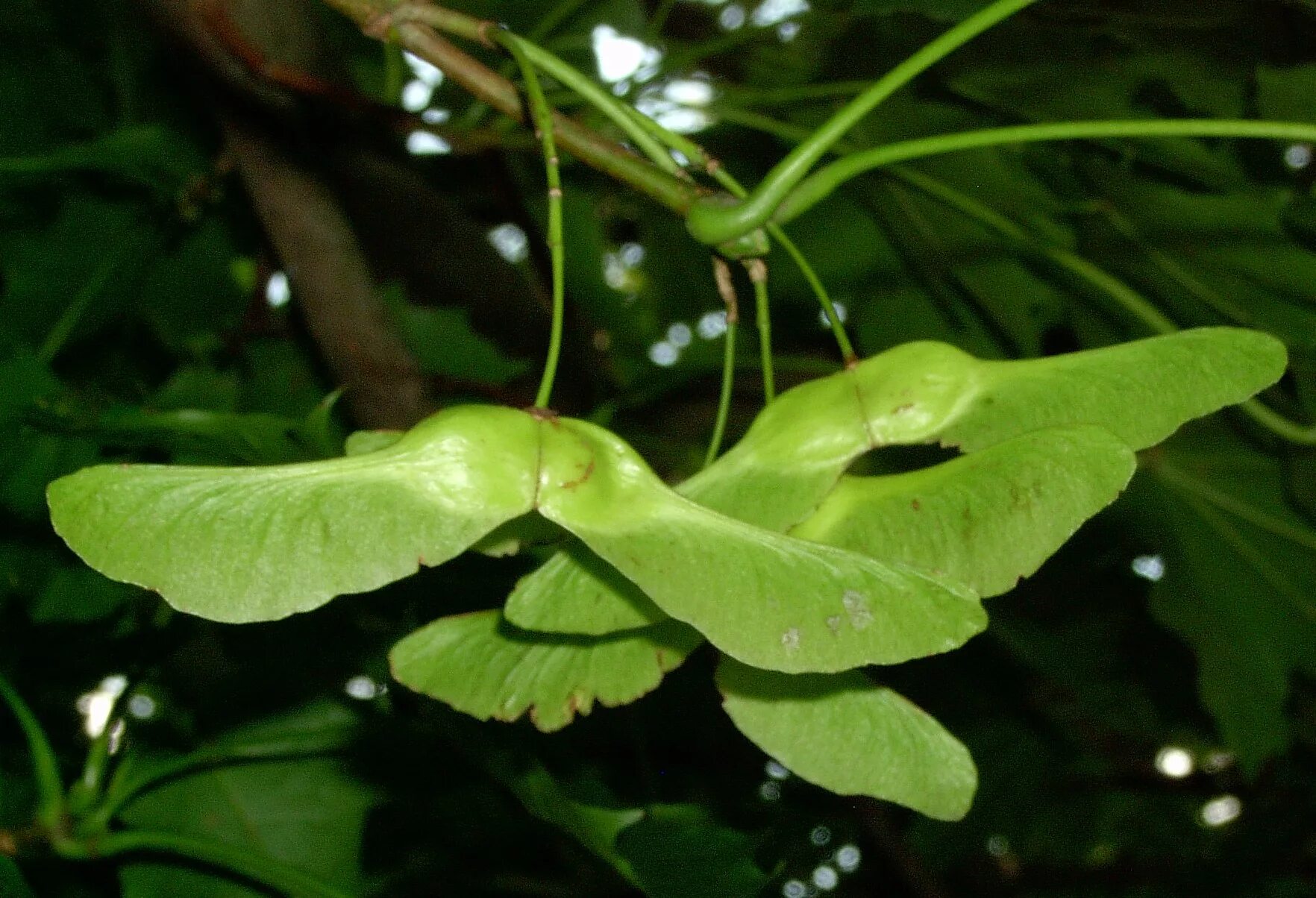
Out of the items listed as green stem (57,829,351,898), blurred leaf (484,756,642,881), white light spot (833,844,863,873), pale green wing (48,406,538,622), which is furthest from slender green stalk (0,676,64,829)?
white light spot (833,844,863,873)

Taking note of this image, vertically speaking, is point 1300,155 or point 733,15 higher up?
point 733,15

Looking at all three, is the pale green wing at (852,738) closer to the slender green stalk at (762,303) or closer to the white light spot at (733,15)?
the slender green stalk at (762,303)

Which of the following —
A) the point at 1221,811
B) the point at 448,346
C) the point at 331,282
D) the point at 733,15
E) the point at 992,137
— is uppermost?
the point at 733,15

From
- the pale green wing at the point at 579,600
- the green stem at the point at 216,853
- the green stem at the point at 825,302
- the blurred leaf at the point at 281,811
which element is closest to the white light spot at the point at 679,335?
the blurred leaf at the point at 281,811

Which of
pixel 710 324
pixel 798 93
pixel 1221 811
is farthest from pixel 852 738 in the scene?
pixel 1221 811

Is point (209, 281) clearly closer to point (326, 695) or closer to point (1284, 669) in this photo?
point (326, 695)

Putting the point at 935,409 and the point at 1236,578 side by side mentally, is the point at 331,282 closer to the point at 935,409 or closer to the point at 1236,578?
the point at 935,409

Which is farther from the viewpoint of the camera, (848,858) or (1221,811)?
(1221,811)
